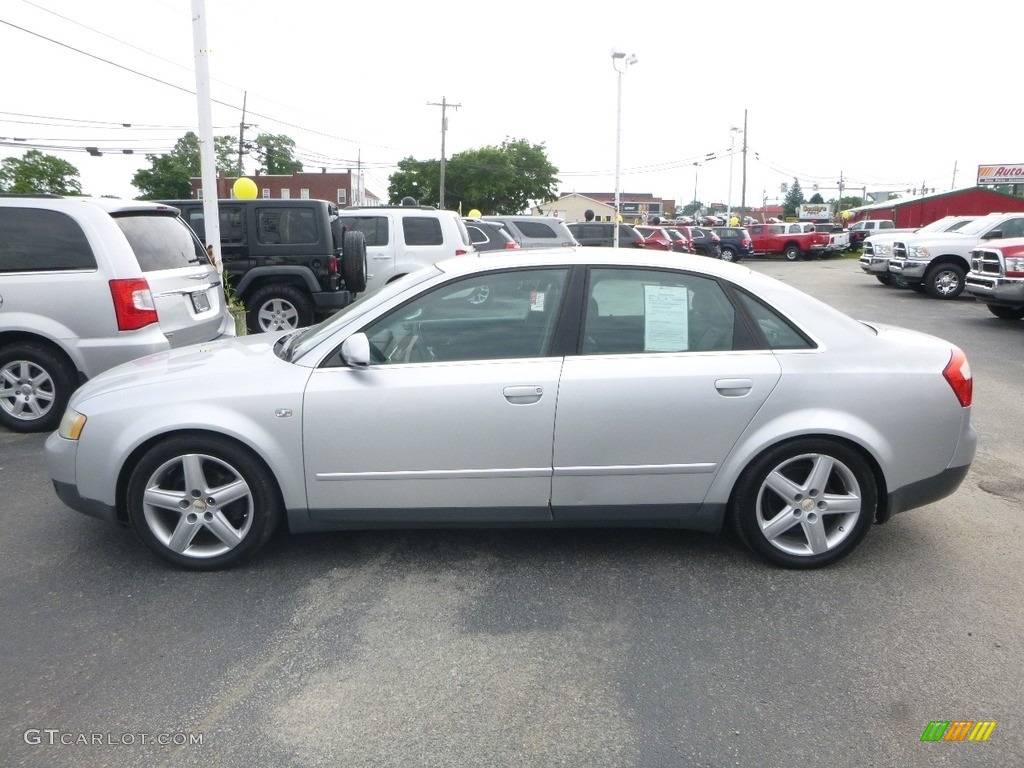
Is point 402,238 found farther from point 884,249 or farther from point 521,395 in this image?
point 884,249

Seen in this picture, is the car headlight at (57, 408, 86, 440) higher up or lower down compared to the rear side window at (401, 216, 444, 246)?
lower down

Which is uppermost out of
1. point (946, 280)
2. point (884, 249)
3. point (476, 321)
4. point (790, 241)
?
point (790, 241)

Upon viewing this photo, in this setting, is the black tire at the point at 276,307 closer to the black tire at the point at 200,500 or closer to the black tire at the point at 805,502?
the black tire at the point at 200,500

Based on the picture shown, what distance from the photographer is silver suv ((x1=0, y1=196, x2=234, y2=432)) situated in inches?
251

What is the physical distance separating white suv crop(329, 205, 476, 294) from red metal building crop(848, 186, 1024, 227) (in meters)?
48.1

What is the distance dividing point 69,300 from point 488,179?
6920 centimetres

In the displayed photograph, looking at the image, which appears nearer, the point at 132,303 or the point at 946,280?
the point at 132,303

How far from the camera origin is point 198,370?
13.5 feet

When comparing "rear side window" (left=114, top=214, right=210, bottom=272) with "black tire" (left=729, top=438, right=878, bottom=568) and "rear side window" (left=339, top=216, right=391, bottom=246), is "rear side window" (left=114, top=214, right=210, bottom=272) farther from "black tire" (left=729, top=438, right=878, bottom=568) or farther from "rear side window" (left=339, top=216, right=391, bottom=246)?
"rear side window" (left=339, top=216, right=391, bottom=246)

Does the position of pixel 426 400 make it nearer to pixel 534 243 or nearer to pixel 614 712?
pixel 614 712

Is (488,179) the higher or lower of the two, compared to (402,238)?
higher

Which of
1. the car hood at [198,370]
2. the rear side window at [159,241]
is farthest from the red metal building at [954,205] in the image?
the car hood at [198,370]

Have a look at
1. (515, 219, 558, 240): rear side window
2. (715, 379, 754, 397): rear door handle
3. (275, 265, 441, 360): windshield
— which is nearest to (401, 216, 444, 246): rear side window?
(515, 219, 558, 240): rear side window

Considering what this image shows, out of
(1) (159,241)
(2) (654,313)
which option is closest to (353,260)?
(1) (159,241)
